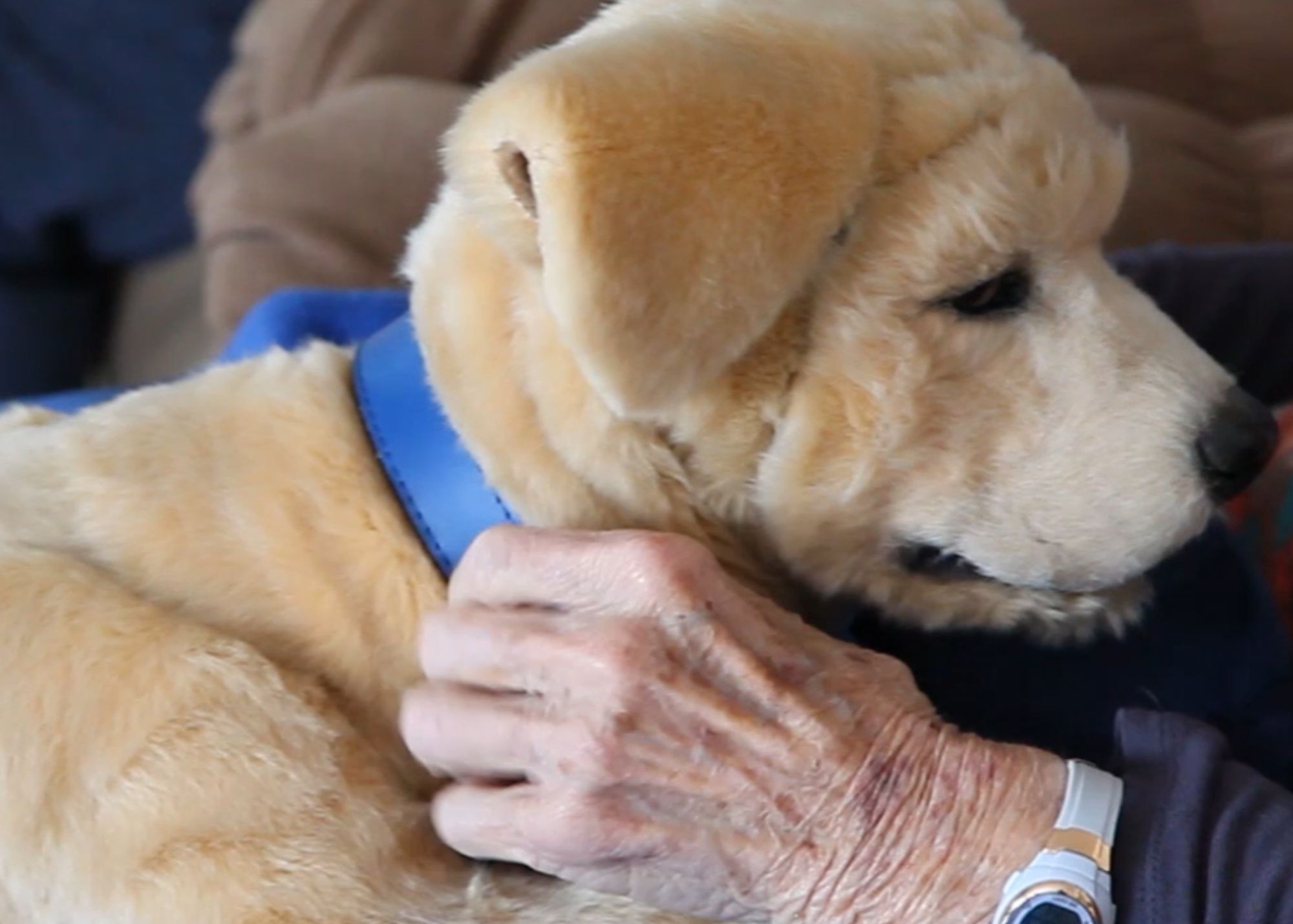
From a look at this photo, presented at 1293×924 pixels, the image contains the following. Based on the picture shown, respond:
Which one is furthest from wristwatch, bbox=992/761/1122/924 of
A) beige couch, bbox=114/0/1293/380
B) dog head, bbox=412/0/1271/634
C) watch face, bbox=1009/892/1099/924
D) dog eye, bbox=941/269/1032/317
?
beige couch, bbox=114/0/1293/380

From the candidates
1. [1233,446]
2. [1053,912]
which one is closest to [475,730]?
[1053,912]

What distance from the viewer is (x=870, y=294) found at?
621mm

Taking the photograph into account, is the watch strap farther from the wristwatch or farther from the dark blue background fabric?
the dark blue background fabric

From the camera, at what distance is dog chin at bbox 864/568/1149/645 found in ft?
2.31

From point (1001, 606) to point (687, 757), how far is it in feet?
0.63

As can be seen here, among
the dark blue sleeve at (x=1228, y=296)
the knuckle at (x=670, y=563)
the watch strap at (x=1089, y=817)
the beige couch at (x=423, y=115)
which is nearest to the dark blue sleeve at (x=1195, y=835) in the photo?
the watch strap at (x=1089, y=817)

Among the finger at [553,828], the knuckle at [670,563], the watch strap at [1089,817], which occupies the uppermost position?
the knuckle at [670,563]

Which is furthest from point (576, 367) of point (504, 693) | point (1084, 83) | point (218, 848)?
point (1084, 83)

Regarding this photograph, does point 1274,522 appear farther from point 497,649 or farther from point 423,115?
point 423,115

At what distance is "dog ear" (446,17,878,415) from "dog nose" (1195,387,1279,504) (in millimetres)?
213

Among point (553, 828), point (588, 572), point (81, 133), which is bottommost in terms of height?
point (81, 133)

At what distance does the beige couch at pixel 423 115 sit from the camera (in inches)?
56.7

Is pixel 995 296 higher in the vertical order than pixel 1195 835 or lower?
higher

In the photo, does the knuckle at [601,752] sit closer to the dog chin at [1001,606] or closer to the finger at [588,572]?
the finger at [588,572]
